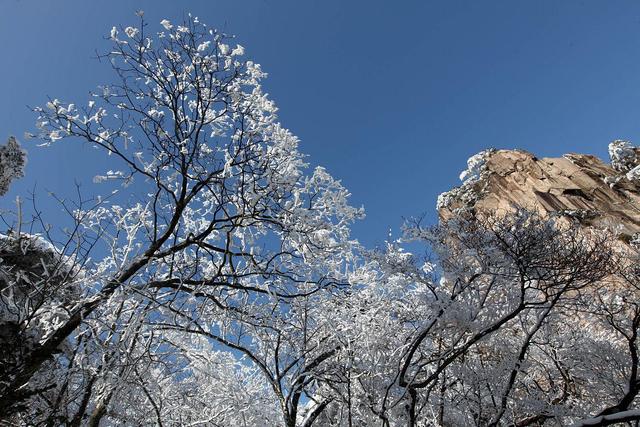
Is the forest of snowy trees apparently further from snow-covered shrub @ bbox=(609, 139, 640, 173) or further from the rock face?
snow-covered shrub @ bbox=(609, 139, 640, 173)

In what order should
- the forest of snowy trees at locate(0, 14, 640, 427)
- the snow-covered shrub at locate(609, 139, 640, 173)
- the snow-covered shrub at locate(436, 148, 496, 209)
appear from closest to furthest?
the forest of snowy trees at locate(0, 14, 640, 427) → the snow-covered shrub at locate(609, 139, 640, 173) → the snow-covered shrub at locate(436, 148, 496, 209)

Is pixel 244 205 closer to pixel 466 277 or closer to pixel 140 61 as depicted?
pixel 140 61

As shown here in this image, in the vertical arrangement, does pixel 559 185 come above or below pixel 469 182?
below

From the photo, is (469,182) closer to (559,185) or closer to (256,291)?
(559,185)

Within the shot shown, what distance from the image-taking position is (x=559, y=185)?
113 feet

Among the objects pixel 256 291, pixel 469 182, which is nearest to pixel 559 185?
pixel 469 182

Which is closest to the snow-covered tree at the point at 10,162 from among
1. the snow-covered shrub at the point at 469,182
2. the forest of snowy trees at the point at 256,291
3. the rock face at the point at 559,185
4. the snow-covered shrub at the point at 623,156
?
the forest of snowy trees at the point at 256,291

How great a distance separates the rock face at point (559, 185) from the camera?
106ft

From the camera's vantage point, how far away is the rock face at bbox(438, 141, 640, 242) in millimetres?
32406

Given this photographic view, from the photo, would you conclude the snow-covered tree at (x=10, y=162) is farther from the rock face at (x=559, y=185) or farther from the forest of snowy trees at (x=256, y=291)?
the rock face at (x=559, y=185)

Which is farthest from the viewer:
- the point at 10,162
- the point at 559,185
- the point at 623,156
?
the point at 623,156

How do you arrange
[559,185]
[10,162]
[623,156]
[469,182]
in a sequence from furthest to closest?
[469,182]
[623,156]
[559,185]
[10,162]

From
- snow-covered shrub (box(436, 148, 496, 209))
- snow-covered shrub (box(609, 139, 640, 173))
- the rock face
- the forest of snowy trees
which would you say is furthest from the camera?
snow-covered shrub (box(436, 148, 496, 209))

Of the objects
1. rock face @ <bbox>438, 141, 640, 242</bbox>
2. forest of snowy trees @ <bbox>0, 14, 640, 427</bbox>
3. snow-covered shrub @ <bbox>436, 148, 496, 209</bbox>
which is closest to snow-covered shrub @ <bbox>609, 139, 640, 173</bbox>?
rock face @ <bbox>438, 141, 640, 242</bbox>
